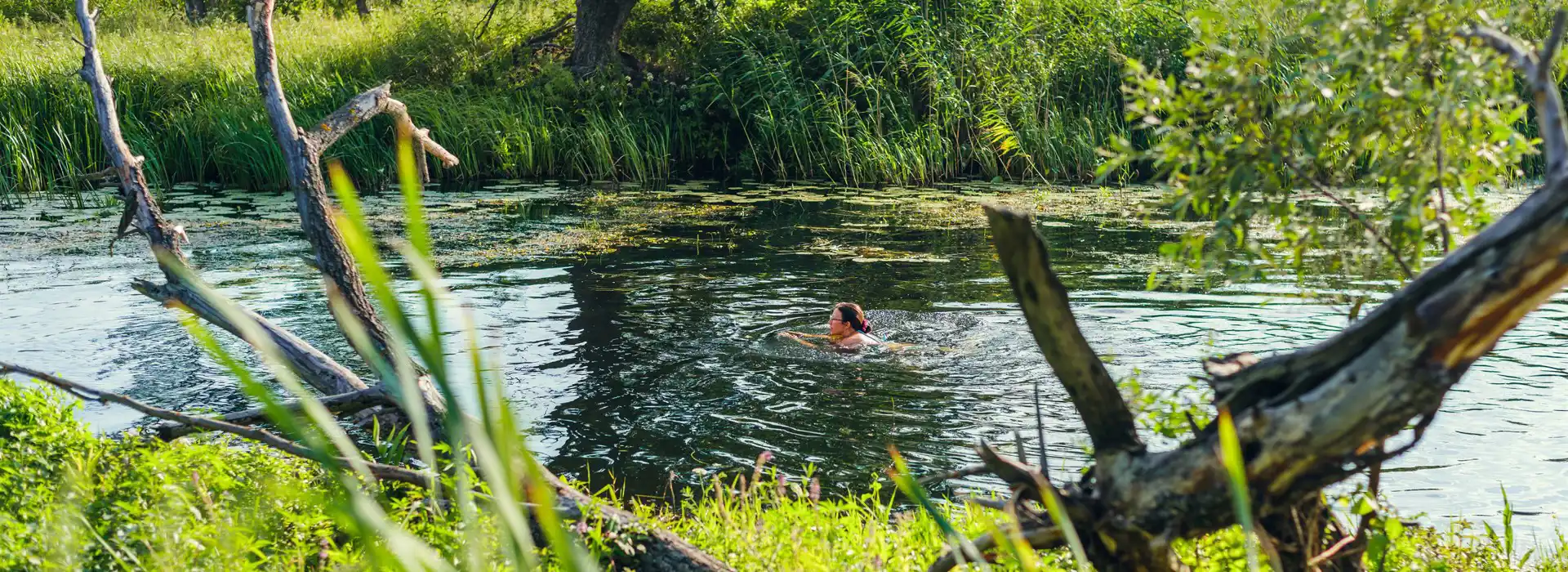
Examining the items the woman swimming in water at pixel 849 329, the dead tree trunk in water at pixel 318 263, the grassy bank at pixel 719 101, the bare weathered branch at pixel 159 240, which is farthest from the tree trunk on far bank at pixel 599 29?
the bare weathered branch at pixel 159 240

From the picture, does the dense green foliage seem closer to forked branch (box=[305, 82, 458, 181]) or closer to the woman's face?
forked branch (box=[305, 82, 458, 181])

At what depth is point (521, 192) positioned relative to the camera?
712 inches

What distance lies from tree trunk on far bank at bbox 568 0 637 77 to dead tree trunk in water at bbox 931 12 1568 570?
19.9m

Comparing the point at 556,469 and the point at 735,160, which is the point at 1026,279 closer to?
the point at 556,469

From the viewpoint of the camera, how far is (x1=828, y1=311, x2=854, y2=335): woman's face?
9.17 metres

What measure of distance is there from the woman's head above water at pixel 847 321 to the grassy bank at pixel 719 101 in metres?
9.56

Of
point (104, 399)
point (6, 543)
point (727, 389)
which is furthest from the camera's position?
point (727, 389)

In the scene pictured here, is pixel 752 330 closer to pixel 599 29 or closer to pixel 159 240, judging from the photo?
pixel 159 240

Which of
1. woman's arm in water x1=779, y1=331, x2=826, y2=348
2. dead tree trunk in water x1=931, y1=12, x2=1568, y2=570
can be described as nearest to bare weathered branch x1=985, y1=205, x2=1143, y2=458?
dead tree trunk in water x1=931, y1=12, x2=1568, y2=570

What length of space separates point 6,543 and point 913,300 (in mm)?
8117

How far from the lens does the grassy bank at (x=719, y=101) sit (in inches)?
701

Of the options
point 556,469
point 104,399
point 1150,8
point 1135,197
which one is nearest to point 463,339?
point 556,469

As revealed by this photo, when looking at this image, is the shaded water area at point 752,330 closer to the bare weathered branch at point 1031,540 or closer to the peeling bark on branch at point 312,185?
the bare weathered branch at point 1031,540

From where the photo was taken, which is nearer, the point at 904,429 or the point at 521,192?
the point at 904,429
